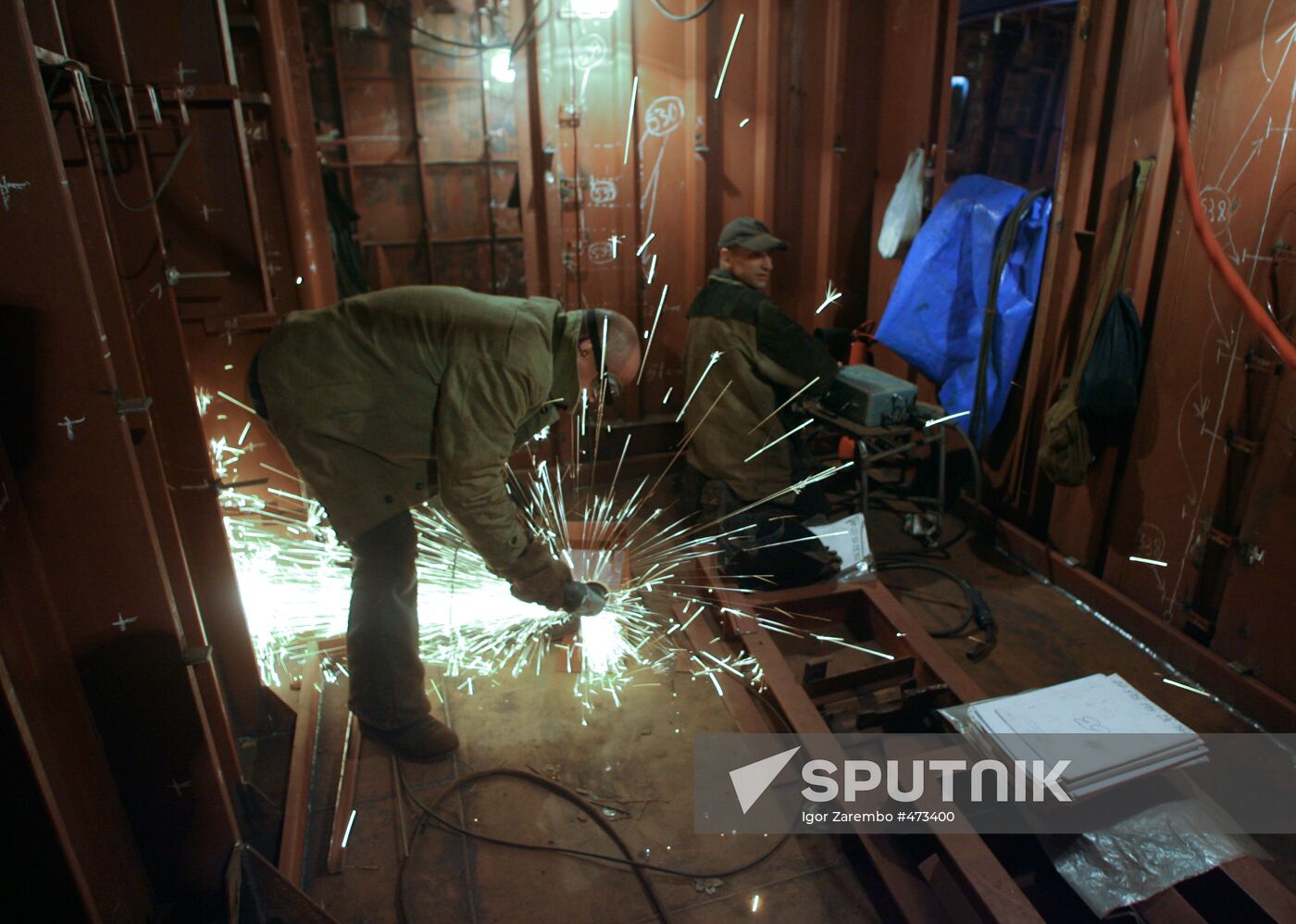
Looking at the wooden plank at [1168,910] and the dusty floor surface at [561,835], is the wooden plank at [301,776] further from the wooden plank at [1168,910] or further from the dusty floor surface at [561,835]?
the wooden plank at [1168,910]

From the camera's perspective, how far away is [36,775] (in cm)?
149

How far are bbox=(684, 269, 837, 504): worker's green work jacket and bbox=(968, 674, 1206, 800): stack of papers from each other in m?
1.79

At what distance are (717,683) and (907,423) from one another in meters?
1.81

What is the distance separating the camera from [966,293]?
4.32 metres

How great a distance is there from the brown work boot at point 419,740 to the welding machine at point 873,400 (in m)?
2.50

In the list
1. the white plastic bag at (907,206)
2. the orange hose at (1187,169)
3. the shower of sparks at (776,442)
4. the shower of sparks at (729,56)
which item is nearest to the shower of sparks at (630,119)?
the shower of sparks at (729,56)

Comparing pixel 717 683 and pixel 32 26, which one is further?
pixel 717 683

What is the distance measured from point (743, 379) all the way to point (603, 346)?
1456mm

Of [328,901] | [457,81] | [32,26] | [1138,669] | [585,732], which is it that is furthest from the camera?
[457,81]

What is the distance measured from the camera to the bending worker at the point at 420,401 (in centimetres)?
236

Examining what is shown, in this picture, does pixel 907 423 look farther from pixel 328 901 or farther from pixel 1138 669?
pixel 328 901

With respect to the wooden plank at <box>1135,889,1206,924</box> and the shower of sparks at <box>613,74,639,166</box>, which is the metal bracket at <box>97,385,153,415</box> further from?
the shower of sparks at <box>613,74,639,166</box>

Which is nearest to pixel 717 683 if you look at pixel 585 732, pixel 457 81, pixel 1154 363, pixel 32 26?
pixel 585 732

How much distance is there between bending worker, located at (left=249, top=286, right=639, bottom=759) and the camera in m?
2.36
